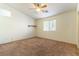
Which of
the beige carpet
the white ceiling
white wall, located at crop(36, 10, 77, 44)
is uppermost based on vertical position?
the white ceiling

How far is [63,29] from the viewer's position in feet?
6.75

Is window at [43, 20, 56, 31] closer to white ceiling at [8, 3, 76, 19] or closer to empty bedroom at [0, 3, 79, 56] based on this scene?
empty bedroom at [0, 3, 79, 56]

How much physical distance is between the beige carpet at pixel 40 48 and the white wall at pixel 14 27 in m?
0.13

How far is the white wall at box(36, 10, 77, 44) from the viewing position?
199 cm

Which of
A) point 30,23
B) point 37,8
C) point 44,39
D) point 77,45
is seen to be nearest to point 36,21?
point 30,23

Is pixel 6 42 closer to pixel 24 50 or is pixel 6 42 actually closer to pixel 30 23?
pixel 24 50

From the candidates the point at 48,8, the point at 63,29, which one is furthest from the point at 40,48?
the point at 48,8

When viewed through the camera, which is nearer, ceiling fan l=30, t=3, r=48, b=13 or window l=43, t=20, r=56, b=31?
ceiling fan l=30, t=3, r=48, b=13

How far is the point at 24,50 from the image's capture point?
200cm

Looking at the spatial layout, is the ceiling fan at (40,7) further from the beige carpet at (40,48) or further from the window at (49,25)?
the beige carpet at (40,48)

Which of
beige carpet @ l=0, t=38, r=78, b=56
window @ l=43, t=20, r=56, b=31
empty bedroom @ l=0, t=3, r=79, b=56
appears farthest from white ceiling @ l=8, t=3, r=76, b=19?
beige carpet @ l=0, t=38, r=78, b=56

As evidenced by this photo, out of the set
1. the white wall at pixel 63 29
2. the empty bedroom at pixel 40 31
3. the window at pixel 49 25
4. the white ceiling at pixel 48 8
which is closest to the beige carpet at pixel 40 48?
the empty bedroom at pixel 40 31

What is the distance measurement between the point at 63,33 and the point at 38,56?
2.31ft

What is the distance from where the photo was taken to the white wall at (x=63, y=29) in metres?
1.99
